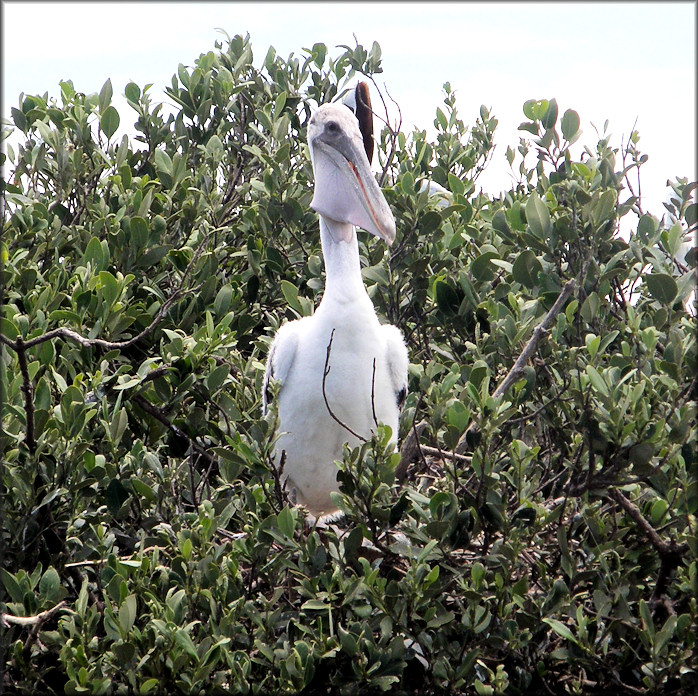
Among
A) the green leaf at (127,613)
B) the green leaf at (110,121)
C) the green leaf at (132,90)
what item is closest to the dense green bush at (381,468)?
the green leaf at (127,613)

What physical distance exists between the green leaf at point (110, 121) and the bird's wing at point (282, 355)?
1607mm

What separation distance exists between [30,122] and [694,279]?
345 cm

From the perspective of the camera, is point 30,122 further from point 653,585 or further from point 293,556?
point 653,585

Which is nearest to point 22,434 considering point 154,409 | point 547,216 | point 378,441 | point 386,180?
point 154,409

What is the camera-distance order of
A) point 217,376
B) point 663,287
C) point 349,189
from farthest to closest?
point 349,189 < point 217,376 < point 663,287

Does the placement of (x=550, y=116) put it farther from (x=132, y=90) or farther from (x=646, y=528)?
(x=132, y=90)

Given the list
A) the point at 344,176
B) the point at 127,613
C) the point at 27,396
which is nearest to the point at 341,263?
the point at 344,176

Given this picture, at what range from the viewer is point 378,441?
2715 mm

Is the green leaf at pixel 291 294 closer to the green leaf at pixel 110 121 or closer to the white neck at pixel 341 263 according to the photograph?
the white neck at pixel 341 263

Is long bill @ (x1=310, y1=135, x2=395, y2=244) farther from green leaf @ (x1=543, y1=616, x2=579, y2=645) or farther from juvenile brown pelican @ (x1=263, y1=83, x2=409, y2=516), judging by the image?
green leaf @ (x1=543, y1=616, x2=579, y2=645)

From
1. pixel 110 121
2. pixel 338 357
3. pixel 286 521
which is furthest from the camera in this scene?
pixel 110 121

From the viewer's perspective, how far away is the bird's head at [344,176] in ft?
12.5

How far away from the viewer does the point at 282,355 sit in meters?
3.78

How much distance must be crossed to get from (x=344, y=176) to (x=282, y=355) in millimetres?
840
